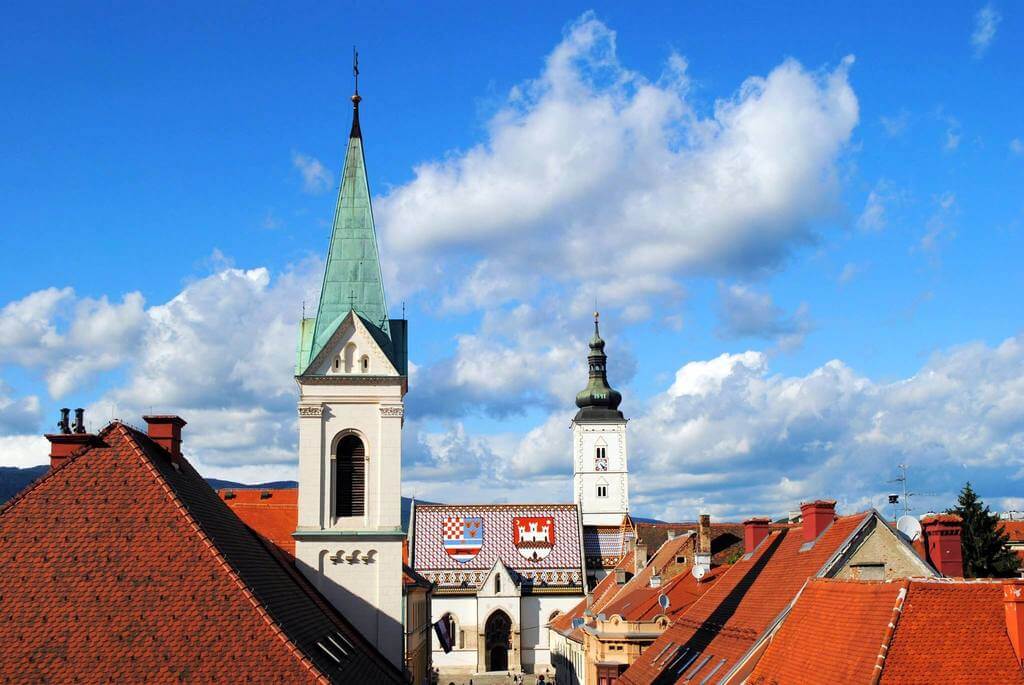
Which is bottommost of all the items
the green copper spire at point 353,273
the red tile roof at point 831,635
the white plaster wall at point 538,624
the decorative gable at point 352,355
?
the white plaster wall at point 538,624

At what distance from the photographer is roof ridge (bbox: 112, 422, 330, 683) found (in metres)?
20.1

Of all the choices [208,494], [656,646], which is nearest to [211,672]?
[208,494]

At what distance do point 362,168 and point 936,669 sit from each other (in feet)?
84.5

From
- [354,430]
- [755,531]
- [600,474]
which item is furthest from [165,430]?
[600,474]

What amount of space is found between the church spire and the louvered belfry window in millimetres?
3134

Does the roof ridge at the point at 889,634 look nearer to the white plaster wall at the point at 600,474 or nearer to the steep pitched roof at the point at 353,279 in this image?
the steep pitched roof at the point at 353,279

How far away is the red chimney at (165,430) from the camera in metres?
26.6

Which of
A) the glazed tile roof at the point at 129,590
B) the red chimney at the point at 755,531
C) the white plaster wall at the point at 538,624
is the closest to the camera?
the glazed tile roof at the point at 129,590

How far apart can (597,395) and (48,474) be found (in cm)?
12330

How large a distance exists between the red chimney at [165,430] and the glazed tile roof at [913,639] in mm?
16224

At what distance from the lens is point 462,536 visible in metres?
111

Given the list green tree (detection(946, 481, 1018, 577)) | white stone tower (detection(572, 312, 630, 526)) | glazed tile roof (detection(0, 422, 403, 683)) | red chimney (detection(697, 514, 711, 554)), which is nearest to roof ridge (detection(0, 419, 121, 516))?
glazed tile roof (detection(0, 422, 403, 683))

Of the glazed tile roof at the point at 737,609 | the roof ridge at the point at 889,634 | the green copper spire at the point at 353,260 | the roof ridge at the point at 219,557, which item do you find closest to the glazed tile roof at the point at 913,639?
the roof ridge at the point at 889,634

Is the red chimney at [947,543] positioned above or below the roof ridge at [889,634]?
above
